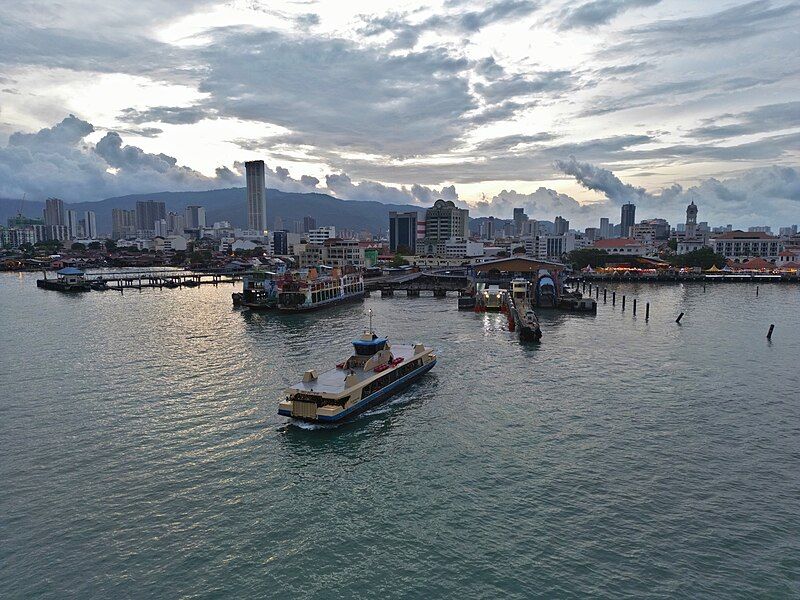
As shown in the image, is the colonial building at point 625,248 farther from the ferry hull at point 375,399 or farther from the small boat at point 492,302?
the ferry hull at point 375,399

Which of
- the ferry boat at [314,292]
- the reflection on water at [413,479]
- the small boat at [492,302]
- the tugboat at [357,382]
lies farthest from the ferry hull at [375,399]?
the ferry boat at [314,292]

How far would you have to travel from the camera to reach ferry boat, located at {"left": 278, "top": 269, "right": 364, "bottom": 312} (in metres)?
73.1

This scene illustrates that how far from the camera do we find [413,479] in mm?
21578

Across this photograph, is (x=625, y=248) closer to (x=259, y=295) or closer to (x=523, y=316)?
(x=523, y=316)

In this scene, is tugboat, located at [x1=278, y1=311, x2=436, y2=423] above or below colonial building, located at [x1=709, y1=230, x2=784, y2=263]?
below

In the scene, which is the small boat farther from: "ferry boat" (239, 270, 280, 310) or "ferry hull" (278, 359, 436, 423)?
"ferry hull" (278, 359, 436, 423)

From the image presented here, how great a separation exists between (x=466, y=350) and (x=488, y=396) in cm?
1401

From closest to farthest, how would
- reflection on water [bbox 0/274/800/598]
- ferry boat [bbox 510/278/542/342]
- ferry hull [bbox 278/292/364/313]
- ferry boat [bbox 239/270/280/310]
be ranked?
reflection on water [bbox 0/274/800/598]
ferry boat [bbox 510/278/542/342]
ferry hull [bbox 278/292/364/313]
ferry boat [bbox 239/270/280/310]

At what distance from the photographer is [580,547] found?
55.3ft

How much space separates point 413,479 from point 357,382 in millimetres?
9107

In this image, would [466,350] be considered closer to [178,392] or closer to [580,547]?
[178,392]

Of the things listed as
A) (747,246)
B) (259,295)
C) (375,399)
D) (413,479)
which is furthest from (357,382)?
(747,246)

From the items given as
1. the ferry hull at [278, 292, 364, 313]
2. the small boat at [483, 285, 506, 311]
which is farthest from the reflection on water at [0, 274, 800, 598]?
the small boat at [483, 285, 506, 311]

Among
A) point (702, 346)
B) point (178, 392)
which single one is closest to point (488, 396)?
point (178, 392)
